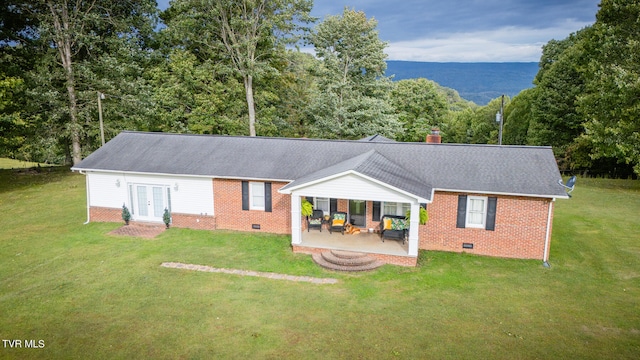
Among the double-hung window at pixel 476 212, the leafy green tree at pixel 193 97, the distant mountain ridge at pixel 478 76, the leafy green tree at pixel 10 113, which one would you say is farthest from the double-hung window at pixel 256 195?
the distant mountain ridge at pixel 478 76

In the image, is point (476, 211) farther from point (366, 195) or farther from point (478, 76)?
point (478, 76)

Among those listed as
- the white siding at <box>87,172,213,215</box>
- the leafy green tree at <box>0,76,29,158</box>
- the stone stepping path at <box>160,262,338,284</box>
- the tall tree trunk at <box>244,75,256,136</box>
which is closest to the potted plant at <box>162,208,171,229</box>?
the white siding at <box>87,172,213,215</box>

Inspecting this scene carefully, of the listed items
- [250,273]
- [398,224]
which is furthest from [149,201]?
[398,224]

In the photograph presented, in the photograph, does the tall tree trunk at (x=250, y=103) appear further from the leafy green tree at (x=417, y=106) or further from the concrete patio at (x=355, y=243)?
the leafy green tree at (x=417, y=106)

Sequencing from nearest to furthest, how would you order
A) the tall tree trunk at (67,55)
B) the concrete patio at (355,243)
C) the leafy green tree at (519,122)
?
1. the concrete patio at (355,243)
2. the tall tree trunk at (67,55)
3. the leafy green tree at (519,122)

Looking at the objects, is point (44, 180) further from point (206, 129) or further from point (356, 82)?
point (356, 82)

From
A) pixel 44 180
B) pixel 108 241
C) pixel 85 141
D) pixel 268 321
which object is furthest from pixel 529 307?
pixel 85 141
